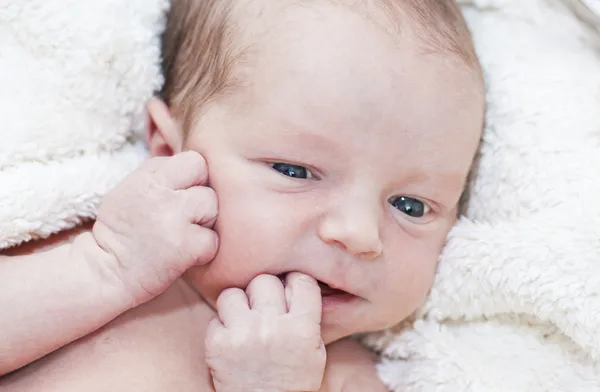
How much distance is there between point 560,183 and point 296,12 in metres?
0.56

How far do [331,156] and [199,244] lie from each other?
244 mm

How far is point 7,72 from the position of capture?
139cm

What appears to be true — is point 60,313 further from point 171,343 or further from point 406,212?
point 406,212

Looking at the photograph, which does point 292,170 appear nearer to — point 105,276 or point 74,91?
point 105,276

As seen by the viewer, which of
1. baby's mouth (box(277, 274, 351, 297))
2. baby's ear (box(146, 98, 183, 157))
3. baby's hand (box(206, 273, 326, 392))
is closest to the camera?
baby's hand (box(206, 273, 326, 392))

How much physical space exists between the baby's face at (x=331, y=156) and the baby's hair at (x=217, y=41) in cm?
4

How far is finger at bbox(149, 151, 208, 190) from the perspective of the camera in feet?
4.03

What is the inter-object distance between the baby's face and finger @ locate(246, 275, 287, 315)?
0.02 metres

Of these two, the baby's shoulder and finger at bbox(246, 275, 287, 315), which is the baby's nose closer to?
finger at bbox(246, 275, 287, 315)

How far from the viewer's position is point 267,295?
1167 mm

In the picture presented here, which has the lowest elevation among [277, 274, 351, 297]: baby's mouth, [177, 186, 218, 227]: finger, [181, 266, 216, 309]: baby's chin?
[181, 266, 216, 309]: baby's chin

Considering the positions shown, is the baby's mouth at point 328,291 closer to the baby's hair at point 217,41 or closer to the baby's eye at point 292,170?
the baby's eye at point 292,170

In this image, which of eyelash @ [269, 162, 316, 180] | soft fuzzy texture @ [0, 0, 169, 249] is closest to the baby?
eyelash @ [269, 162, 316, 180]

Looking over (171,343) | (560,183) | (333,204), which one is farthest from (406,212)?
(171,343)
